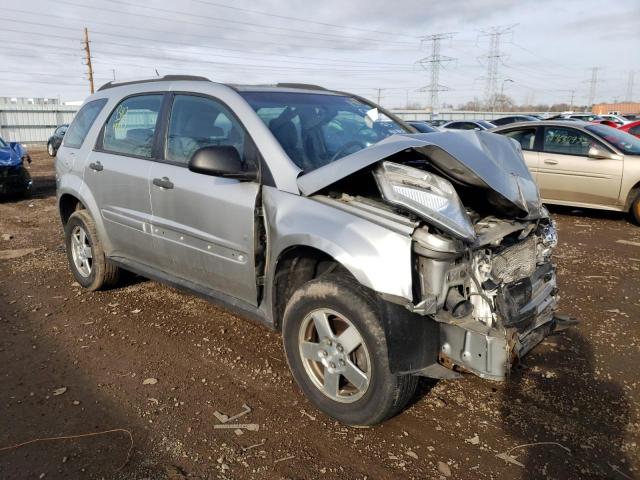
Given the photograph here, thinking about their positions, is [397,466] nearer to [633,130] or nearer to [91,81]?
[633,130]

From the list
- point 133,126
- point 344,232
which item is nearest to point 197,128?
point 133,126

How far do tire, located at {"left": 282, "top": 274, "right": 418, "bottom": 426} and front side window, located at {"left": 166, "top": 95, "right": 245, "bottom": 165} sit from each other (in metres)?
1.18

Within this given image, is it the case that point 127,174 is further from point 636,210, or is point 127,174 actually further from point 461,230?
point 636,210

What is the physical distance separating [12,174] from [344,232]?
1067 cm

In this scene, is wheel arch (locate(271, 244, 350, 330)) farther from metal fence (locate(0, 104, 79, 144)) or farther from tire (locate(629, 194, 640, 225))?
metal fence (locate(0, 104, 79, 144))

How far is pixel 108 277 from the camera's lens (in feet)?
16.5

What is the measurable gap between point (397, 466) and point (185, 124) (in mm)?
2760

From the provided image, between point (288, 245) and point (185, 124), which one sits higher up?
point (185, 124)

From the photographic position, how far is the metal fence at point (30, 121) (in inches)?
1228

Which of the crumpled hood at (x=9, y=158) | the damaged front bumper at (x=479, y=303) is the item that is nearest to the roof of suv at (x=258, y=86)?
the damaged front bumper at (x=479, y=303)

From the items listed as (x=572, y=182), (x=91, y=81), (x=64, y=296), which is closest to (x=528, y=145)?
(x=572, y=182)

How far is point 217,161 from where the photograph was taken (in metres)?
3.10

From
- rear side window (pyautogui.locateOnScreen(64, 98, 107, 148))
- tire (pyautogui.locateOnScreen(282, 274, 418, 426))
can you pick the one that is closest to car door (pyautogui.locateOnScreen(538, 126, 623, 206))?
tire (pyautogui.locateOnScreen(282, 274, 418, 426))

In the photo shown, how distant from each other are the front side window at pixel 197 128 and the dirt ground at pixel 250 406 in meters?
1.50
